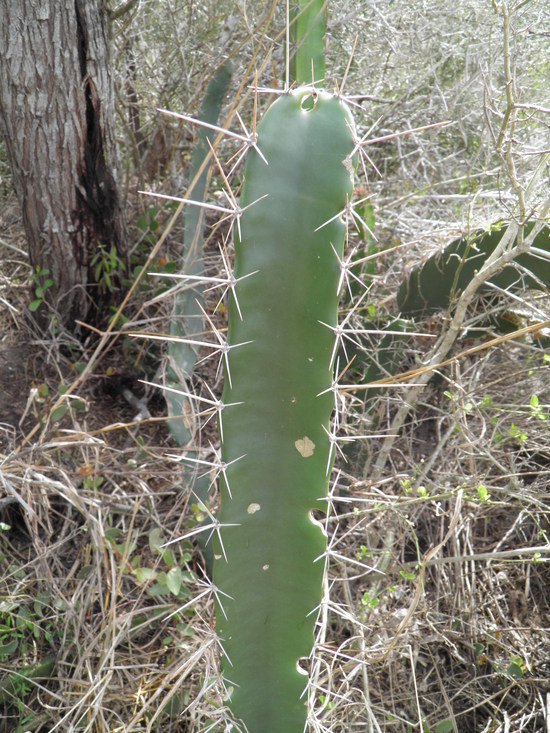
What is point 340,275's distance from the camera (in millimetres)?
985

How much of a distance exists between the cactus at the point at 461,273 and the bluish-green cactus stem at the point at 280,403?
2.21 ft

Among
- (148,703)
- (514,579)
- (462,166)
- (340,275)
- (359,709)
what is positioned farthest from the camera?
(462,166)

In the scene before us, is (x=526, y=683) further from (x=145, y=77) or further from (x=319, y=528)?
(x=145, y=77)

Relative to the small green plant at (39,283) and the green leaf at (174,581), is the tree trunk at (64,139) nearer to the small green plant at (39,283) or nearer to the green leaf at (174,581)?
the small green plant at (39,283)

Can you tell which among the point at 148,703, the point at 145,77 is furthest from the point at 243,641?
the point at 145,77

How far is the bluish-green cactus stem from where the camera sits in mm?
973

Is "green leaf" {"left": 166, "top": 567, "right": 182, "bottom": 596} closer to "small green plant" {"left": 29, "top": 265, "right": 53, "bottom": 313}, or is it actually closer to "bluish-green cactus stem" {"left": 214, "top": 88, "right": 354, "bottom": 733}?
"bluish-green cactus stem" {"left": 214, "top": 88, "right": 354, "bottom": 733}

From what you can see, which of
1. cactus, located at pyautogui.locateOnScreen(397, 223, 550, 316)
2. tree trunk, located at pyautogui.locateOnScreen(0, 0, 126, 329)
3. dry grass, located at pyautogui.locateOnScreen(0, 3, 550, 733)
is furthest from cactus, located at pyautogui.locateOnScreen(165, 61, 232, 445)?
cactus, located at pyautogui.locateOnScreen(397, 223, 550, 316)

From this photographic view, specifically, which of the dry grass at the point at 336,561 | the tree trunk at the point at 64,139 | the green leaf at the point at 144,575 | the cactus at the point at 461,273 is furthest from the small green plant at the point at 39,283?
the cactus at the point at 461,273

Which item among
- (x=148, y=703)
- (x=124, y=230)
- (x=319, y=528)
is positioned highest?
(x=124, y=230)

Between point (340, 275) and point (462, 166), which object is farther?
point (462, 166)

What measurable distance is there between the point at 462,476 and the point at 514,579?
0.34 meters

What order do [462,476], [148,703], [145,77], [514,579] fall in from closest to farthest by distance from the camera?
[148,703] < [462,476] < [514,579] < [145,77]

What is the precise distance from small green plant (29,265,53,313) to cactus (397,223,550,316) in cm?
103
